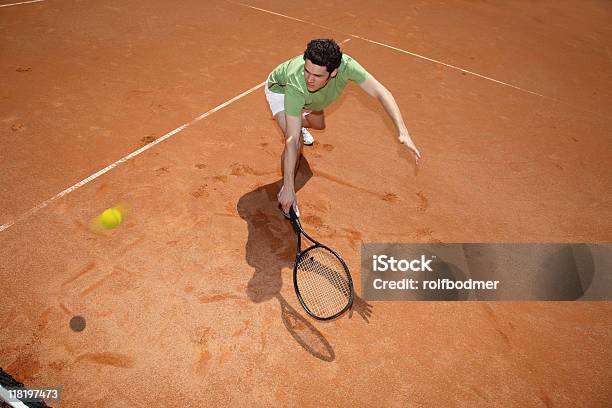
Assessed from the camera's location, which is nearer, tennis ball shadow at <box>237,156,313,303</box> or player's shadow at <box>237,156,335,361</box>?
player's shadow at <box>237,156,335,361</box>

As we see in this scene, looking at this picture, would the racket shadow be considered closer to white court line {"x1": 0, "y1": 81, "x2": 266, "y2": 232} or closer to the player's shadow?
the player's shadow

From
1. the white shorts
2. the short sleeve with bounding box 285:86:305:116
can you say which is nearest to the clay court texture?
the white shorts

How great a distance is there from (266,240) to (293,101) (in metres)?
1.38

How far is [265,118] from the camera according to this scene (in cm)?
570

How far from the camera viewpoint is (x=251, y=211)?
425cm

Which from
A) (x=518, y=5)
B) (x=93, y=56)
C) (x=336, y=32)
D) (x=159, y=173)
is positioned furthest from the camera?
(x=518, y=5)

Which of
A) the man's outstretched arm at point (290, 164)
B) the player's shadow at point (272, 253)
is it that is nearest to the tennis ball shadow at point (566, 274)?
the player's shadow at point (272, 253)

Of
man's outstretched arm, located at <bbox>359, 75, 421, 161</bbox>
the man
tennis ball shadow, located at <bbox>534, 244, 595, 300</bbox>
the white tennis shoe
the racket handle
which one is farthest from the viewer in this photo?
the white tennis shoe

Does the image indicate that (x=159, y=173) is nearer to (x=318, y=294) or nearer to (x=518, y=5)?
(x=318, y=294)

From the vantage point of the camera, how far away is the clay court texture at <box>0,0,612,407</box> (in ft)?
9.95

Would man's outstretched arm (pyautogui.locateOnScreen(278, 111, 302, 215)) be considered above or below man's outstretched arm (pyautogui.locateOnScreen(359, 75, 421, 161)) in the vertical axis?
below

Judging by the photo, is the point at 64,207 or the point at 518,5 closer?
the point at 64,207

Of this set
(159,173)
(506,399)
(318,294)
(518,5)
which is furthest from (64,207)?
(518,5)

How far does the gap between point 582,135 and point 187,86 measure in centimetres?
612
